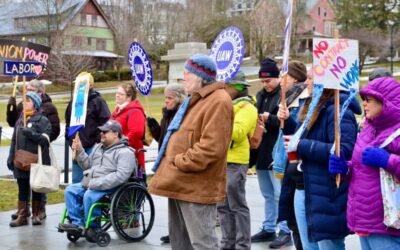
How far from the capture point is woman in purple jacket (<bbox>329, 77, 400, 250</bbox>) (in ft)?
14.0

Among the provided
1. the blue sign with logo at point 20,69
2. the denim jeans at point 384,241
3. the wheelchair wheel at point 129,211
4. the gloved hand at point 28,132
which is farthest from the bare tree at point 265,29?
the denim jeans at point 384,241

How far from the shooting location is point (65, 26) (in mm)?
61688

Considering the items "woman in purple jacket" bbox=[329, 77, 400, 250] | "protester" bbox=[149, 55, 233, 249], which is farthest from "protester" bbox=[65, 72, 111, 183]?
"woman in purple jacket" bbox=[329, 77, 400, 250]

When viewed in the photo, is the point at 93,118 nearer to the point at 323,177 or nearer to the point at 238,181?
the point at 238,181

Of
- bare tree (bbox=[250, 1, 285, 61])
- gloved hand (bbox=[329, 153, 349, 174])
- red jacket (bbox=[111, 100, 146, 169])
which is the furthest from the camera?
bare tree (bbox=[250, 1, 285, 61])

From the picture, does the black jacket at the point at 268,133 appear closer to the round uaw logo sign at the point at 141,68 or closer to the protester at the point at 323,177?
the round uaw logo sign at the point at 141,68

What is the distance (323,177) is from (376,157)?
0.72 metres

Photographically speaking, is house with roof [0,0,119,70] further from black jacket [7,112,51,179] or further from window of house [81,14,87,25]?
black jacket [7,112,51,179]

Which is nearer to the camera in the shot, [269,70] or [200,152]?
[200,152]

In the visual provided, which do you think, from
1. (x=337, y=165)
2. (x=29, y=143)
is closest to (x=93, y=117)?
(x=29, y=143)

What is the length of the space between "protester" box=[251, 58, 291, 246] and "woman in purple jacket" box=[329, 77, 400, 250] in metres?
2.68

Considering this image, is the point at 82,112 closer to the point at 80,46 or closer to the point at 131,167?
the point at 131,167

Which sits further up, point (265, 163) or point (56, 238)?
point (265, 163)

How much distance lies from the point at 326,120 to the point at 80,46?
180 ft
